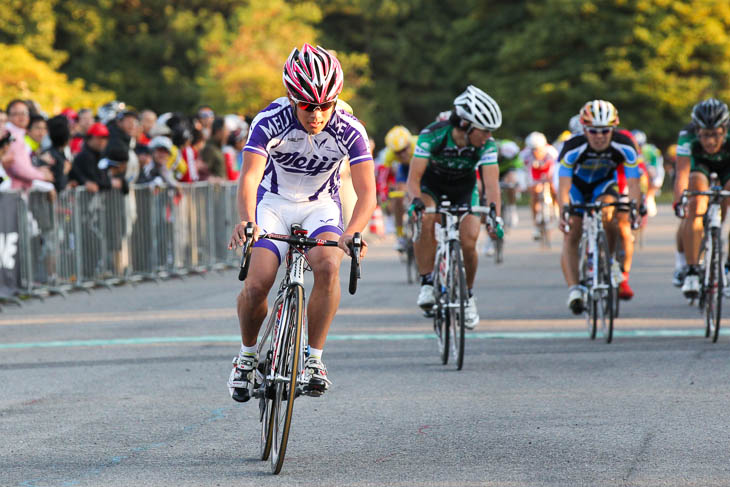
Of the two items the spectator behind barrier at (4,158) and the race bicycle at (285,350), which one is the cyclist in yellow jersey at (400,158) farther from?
the race bicycle at (285,350)

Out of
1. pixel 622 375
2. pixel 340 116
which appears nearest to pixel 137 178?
pixel 622 375

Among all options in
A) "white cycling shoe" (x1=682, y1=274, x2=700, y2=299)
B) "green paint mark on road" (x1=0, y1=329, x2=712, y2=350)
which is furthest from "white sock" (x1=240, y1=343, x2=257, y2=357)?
"white cycling shoe" (x1=682, y1=274, x2=700, y2=299)

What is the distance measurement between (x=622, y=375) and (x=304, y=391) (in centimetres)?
346

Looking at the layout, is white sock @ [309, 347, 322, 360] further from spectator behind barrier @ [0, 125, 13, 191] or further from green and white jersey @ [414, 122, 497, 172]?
spectator behind barrier @ [0, 125, 13, 191]

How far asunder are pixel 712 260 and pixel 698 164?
1330 mm

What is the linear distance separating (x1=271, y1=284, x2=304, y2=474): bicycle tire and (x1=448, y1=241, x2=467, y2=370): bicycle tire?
320 centimetres

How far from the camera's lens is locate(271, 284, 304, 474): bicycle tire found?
20.8ft

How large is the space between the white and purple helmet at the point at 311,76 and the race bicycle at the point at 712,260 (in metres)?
5.26

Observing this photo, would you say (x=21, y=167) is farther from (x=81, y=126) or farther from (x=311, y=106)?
(x=311, y=106)

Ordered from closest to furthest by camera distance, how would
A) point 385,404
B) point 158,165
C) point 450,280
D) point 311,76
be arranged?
1. point 311,76
2. point 385,404
3. point 450,280
4. point 158,165

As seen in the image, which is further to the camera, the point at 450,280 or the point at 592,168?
the point at 592,168

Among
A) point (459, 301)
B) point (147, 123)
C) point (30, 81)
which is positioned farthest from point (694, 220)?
point (30, 81)

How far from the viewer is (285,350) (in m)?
6.53

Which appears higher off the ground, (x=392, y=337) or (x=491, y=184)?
(x=491, y=184)
